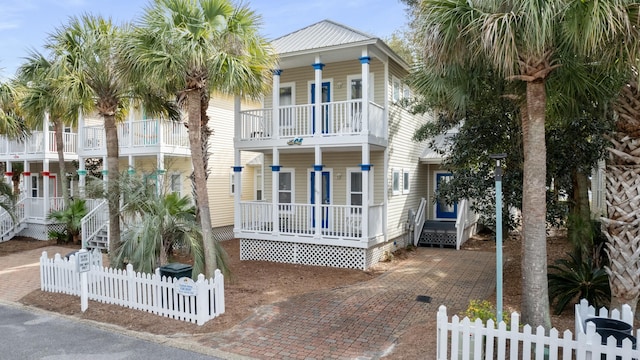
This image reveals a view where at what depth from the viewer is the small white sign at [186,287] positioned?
7.70 m

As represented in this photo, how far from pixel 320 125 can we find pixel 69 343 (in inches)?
340

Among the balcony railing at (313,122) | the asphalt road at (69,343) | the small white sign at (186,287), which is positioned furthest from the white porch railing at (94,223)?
the small white sign at (186,287)

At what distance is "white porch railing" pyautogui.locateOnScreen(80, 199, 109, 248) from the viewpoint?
54.4ft

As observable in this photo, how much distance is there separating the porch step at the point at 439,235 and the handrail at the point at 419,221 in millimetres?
243

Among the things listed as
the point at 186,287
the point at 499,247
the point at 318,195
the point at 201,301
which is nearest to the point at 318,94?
the point at 318,195

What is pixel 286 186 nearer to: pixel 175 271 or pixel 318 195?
pixel 318 195

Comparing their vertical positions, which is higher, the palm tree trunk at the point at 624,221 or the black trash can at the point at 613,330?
the palm tree trunk at the point at 624,221

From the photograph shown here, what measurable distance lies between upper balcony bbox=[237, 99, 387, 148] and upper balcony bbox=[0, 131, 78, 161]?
12.4 m

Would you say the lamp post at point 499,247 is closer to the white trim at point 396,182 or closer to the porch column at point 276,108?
the porch column at point 276,108

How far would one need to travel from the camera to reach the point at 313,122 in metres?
14.2

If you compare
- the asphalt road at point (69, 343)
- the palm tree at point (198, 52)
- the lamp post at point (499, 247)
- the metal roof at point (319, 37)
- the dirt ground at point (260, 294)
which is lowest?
the asphalt road at point (69, 343)

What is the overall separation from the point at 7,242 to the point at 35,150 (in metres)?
4.90

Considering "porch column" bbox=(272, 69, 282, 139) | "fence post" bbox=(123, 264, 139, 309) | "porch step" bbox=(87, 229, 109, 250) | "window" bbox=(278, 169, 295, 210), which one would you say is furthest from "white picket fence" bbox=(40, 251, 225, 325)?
"window" bbox=(278, 169, 295, 210)

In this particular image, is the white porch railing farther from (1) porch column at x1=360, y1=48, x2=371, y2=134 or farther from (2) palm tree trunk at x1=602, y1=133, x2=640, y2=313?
(2) palm tree trunk at x1=602, y1=133, x2=640, y2=313
